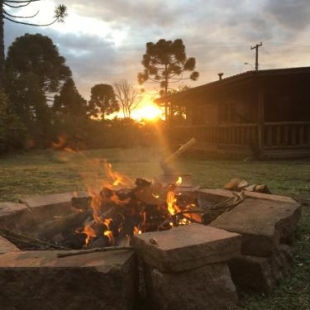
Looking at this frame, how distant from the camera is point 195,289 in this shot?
2.29 m

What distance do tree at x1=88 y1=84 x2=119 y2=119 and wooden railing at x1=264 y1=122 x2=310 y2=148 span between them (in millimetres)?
35730

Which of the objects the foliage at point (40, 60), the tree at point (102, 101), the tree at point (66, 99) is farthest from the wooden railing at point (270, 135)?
the tree at point (102, 101)

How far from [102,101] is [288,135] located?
36.2 meters

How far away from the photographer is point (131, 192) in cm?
343

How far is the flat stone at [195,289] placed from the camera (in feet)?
7.38

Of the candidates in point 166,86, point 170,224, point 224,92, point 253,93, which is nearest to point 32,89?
point 224,92

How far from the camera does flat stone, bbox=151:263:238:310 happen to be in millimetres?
2250

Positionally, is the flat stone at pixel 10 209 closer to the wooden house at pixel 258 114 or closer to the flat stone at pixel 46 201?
the flat stone at pixel 46 201

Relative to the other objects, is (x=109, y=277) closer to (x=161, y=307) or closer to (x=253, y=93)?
(x=161, y=307)

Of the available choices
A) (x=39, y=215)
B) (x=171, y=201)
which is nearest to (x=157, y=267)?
(x=171, y=201)

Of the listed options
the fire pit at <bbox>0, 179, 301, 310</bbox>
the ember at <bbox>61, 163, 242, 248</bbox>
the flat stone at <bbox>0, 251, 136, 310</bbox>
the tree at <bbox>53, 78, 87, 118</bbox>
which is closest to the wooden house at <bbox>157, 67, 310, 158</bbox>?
the ember at <bbox>61, 163, 242, 248</bbox>

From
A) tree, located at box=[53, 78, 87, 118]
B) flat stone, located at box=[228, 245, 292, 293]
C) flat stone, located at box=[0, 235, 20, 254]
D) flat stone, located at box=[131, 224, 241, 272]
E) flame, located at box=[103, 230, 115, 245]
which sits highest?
tree, located at box=[53, 78, 87, 118]

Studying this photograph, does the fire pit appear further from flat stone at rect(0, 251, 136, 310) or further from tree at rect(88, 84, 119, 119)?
tree at rect(88, 84, 119, 119)

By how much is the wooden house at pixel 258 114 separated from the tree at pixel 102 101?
93.7 feet
